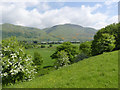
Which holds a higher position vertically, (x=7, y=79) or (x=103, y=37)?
(x=103, y=37)

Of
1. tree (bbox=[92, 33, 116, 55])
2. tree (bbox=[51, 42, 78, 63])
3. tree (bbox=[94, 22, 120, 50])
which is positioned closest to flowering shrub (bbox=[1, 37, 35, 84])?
tree (bbox=[92, 33, 116, 55])

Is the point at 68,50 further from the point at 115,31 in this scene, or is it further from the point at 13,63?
the point at 13,63

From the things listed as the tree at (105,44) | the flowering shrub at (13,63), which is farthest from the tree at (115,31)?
the flowering shrub at (13,63)

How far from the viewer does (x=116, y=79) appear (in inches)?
490

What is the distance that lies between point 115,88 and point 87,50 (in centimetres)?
7998

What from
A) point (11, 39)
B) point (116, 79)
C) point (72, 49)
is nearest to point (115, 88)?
point (116, 79)

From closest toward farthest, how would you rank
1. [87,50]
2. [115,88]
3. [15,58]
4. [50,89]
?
[115,88] → [50,89] → [15,58] → [87,50]

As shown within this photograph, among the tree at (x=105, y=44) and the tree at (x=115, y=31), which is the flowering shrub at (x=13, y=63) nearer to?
the tree at (x=105, y=44)

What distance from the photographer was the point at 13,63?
1644cm

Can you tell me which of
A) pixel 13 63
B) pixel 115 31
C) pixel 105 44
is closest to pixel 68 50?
pixel 105 44

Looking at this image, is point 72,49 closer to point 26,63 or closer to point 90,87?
point 26,63

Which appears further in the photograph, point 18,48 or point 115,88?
point 18,48

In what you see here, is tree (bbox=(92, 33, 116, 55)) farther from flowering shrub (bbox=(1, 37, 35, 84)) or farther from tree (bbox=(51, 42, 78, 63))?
flowering shrub (bbox=(1, 37, 35, 84))

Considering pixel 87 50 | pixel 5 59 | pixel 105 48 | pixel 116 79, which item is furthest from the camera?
pixel 87 50
